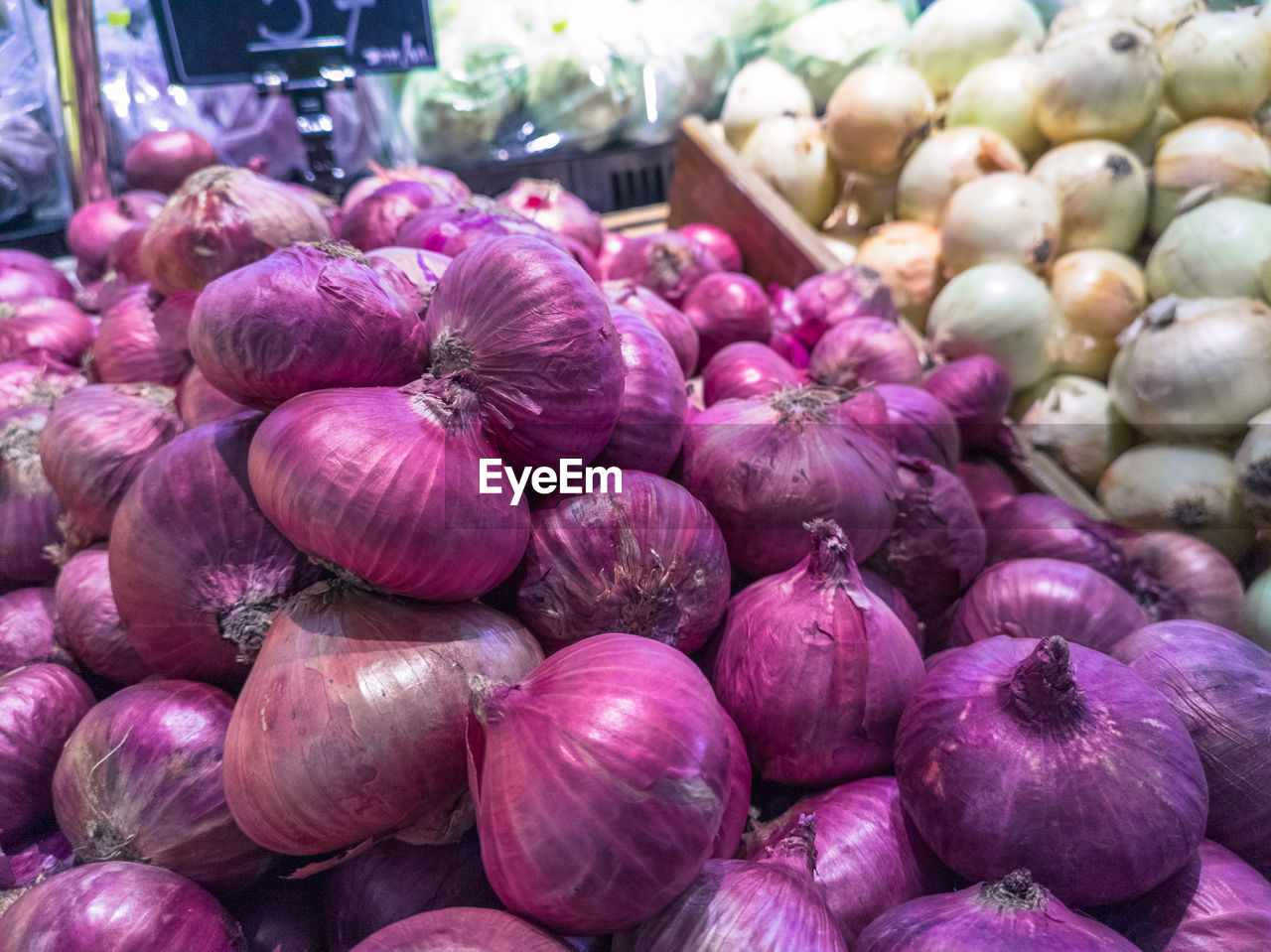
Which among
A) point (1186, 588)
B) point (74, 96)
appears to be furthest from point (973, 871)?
point (74, 96)

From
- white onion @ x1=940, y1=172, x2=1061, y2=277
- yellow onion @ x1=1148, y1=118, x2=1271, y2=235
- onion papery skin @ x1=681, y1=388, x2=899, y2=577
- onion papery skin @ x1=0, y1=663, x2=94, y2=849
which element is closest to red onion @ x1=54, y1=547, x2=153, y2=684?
onion papery skin @ x1=0, y1=663, x2=94, y2=849

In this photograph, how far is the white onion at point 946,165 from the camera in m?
2.21

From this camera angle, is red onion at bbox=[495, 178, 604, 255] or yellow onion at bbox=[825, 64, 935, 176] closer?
red onion at bbox=[495, 178, 604, 255]

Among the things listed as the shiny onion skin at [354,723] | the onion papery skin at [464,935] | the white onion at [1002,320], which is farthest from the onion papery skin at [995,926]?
the white onion at [1002,320]

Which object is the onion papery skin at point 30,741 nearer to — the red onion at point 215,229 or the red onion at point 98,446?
the red onion at point 98,446

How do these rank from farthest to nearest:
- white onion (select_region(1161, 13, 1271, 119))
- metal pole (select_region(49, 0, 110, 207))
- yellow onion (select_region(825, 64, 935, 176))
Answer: yellow onion (select_region(825, 64, 935, 176)) → white onion (select_region(1161, 13, 1271, 119)) → metal pole (select_region(49, 0, 110, 207))

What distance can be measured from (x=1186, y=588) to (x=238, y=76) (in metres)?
2.26

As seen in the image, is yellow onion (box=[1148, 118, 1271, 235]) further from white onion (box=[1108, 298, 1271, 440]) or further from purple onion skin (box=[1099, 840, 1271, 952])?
purple onion skin (box=[1099, 840, 1271, 952])

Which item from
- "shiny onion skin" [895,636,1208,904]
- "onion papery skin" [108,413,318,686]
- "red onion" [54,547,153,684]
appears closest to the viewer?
"shiny onion skin" [895,636,1208,904]

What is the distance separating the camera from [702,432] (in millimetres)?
1083

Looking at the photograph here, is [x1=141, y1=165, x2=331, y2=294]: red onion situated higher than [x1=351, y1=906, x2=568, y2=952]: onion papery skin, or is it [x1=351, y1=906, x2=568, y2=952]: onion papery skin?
[x1=141, y1=165, x2=331, y2=294]: red onion

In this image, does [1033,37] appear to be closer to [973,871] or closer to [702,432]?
[702,432]

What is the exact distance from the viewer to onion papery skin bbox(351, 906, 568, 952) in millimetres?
648

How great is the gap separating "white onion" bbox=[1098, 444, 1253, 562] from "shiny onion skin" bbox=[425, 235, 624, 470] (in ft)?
4.48
